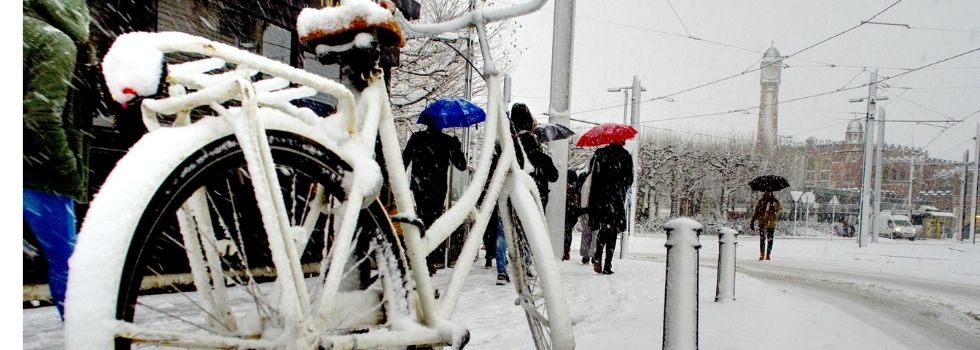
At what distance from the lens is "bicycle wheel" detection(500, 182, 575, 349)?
2359mm

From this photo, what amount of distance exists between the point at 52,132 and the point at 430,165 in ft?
13.9

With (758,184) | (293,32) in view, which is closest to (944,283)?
(758,184)

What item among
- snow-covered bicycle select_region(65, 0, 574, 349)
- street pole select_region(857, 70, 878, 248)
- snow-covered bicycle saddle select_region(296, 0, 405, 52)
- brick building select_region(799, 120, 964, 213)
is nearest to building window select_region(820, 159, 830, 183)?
brick building select_region(799, 120, 964, 213)

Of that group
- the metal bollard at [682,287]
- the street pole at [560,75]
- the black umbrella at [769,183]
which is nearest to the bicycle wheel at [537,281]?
the metal bollard at [682,287]

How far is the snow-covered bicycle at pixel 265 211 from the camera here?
113 cm

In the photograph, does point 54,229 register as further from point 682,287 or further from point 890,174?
point 890,174

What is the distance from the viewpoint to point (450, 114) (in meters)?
6.16

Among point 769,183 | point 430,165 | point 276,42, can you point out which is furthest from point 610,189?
point 769,183

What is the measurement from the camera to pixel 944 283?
9.59 meters

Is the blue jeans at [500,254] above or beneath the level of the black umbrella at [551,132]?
beneath

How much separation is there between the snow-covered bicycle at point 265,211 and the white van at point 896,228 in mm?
46061

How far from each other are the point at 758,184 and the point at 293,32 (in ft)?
32.8

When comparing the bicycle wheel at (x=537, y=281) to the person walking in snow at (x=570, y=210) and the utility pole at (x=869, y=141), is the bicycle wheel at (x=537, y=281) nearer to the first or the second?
the person walking in snow at (x=570, y=210)

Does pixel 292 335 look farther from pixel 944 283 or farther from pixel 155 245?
pixel 944 283
